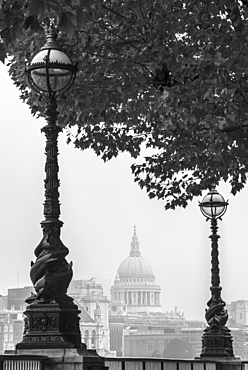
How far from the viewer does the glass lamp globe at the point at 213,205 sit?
28094 millimetres

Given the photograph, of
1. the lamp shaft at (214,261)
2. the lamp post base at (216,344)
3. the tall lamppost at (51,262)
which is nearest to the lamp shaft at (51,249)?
the tall lamppost at (51,262)

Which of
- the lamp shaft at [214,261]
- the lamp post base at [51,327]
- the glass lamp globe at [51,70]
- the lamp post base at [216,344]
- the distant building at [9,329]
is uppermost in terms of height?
the distant building at [9,329]

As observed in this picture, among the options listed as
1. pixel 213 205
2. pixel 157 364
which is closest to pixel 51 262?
pixel 157 364

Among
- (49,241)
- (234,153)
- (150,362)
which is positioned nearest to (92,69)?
(234,153)

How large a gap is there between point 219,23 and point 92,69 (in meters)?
3.01

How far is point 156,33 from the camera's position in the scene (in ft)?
65.3

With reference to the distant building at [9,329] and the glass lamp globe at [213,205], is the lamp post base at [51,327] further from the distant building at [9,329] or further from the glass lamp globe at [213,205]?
the distant building at [9,329]

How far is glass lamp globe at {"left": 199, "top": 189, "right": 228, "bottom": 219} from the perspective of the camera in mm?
28094

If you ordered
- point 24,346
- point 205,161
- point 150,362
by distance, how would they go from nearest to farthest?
point 24,346 → point 150,362 → point 205,161

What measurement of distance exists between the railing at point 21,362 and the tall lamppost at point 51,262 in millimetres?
439

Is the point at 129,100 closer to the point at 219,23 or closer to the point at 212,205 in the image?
the point at 219,23

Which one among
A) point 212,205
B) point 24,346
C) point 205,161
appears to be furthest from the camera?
point 212,205

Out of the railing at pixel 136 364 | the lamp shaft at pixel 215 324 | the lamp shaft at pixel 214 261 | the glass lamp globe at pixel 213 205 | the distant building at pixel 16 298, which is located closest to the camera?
the railing at pixel 136 364

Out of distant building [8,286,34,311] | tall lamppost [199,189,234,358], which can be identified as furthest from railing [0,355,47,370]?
distant building [8,286,34,311]
